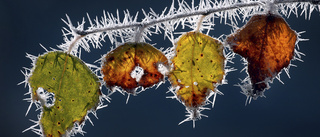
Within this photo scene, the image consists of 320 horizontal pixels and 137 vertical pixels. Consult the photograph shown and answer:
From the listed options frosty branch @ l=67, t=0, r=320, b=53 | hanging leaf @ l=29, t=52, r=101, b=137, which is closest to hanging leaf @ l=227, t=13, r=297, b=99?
frosty branch @ l=67, t=0, r=320, b=53

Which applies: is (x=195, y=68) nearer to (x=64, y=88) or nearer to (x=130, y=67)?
(x=130, y=67)

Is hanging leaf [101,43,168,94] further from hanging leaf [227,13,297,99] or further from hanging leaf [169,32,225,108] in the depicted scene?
hanging leaf [227,13,297,99]

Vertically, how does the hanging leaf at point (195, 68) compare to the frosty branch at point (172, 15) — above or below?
below

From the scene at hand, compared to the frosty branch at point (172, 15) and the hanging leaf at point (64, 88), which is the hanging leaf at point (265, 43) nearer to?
the frosty branch at point (172, 15)

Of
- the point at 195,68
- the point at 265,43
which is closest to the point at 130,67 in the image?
the point at 195,68

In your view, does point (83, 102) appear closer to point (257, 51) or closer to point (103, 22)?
point (103, 22)

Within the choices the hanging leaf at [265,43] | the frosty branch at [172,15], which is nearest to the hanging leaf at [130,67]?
the frosty branch at [172,15]
